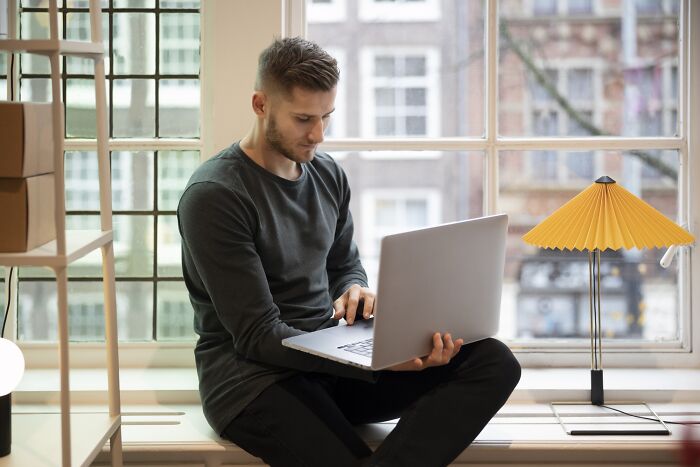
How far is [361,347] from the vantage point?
2102 mm

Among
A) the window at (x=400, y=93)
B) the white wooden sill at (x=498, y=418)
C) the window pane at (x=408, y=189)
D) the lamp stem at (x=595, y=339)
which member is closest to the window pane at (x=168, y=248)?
the white wooden sill at (x=498, y=418)

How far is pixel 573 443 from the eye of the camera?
2.31 meters

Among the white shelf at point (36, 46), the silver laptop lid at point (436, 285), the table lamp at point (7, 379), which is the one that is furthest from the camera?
the table lamp at point (7, 379)

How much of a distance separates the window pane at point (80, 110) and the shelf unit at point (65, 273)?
1.83 ft

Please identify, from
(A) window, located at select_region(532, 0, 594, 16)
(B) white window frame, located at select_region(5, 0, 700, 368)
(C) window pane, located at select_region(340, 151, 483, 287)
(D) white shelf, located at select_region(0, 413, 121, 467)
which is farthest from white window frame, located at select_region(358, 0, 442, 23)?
(D) white shelf, located at select_region(0, 413, 121, 467)

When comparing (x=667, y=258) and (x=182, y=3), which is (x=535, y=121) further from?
(x=182, y=3)

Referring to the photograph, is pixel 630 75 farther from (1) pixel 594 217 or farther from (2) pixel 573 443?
(2) pixel 573 443

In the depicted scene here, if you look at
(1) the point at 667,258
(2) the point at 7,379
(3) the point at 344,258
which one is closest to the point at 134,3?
(3) the point at 344,258

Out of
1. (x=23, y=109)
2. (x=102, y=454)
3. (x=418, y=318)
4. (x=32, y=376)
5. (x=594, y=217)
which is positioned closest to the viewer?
(x=23, y=109)

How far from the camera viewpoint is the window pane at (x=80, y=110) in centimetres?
271

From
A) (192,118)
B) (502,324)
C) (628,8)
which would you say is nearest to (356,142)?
(192,118)

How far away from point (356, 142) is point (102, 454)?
1090mm

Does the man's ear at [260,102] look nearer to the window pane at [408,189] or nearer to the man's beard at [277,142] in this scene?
the man's beard at [277,142]

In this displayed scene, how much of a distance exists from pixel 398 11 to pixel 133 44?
29.4 inches
